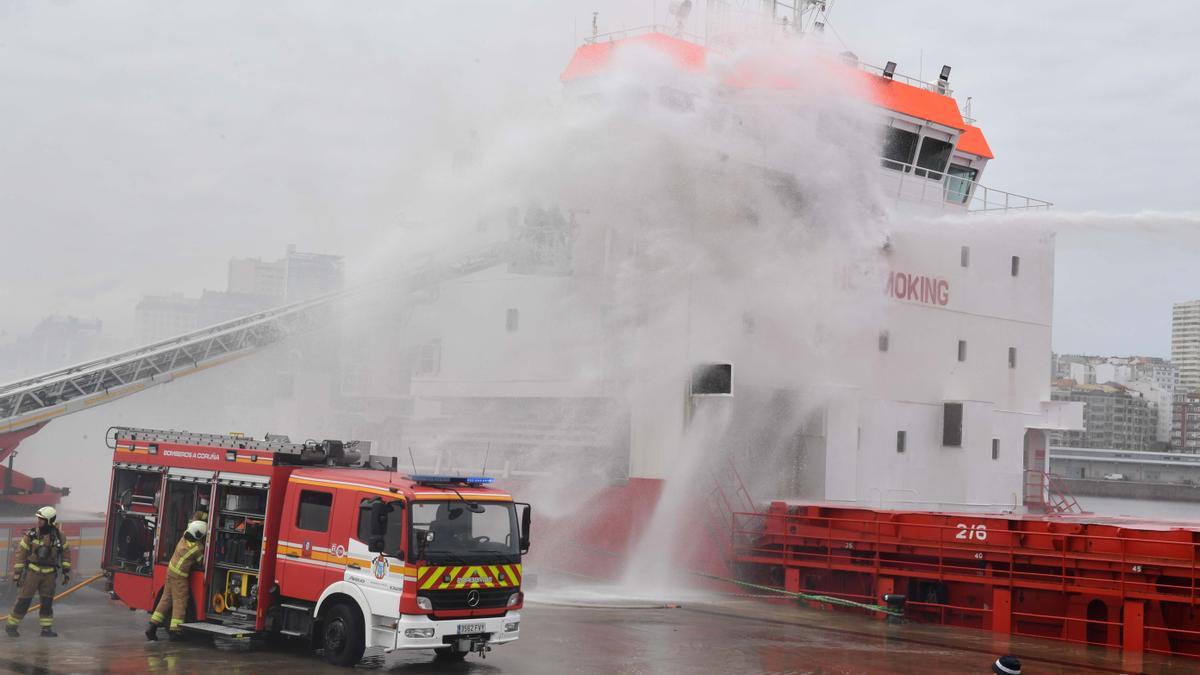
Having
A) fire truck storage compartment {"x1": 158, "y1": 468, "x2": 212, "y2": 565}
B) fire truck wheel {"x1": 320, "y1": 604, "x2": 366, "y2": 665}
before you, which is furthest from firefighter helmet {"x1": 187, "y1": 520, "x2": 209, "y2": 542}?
fire truck wheel {"x1": 320, "y1": 604, "x2": 366, "y2": 665}

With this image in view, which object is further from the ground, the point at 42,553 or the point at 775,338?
the point at 775,338

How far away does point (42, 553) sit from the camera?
12.7 m

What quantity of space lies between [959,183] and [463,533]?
19.7m

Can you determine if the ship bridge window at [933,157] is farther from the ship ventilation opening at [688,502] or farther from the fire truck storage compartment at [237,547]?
the fire truck storage compartment at [237,547]

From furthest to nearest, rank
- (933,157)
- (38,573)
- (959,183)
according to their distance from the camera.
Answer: (959,183), (933,157), (38,573)

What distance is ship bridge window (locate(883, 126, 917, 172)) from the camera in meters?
25.1

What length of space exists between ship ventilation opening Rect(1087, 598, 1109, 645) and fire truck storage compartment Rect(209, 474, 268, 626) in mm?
10886

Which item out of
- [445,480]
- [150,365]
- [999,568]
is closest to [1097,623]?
[999,568]

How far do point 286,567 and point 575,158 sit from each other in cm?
1016

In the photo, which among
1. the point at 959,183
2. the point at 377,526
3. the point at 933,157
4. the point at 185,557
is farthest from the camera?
the point at 959,183

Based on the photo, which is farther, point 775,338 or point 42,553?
point 775,338

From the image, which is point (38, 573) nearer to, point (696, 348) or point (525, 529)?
point (525, 529)

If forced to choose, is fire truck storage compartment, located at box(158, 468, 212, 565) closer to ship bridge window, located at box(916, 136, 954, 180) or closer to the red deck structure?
the red deck structure

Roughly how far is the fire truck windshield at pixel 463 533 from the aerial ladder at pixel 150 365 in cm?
814
